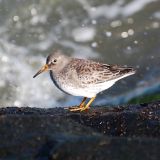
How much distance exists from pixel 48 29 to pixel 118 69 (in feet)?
24.6

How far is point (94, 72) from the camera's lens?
315 inches

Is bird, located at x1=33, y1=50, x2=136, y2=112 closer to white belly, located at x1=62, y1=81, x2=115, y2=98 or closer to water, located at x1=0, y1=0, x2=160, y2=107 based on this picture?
white belly, located at x1=62, y1=81, x2=115, y2=98

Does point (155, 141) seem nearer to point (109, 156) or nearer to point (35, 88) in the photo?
point (109, 156)

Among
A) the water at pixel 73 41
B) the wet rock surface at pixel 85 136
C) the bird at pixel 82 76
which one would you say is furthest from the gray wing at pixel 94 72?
the water at pixel 73 41

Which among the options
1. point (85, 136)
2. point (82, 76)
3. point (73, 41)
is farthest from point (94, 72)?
point (73, 41)

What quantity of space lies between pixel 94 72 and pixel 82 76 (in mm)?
194

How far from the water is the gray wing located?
4.81 meters

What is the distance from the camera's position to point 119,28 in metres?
16.0

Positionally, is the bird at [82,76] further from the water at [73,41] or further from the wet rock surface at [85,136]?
the water at [73,41]

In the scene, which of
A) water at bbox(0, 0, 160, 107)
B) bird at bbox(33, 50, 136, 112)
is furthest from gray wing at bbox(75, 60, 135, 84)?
water at bbox(0, 0, 160, 107)

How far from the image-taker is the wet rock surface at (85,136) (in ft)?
17.6

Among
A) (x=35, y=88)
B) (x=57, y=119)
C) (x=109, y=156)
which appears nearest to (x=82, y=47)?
(x=35, y=88)

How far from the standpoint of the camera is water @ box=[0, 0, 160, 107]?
45.5 ft

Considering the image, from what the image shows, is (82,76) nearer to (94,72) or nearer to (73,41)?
(94,72)
